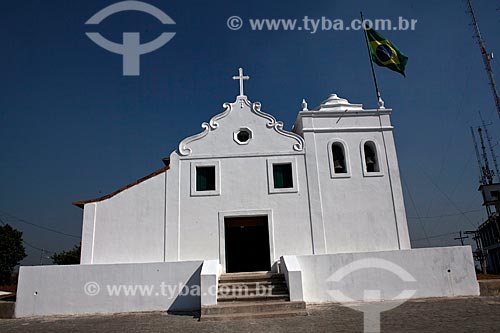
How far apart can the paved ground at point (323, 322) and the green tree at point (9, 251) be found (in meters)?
31.4

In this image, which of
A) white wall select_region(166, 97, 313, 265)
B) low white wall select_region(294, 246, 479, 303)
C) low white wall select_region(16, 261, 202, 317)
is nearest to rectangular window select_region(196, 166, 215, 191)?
white wall select_region(166, 97, 313, 265)

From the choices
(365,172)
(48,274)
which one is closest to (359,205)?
(365,172)

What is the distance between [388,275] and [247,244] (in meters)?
5.30

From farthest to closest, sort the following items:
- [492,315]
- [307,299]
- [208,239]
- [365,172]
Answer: [365,172] → [208,239] → [307,299] → [492,315]

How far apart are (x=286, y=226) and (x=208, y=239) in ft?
9.89

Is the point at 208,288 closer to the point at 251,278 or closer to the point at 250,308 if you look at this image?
the point at 250,308

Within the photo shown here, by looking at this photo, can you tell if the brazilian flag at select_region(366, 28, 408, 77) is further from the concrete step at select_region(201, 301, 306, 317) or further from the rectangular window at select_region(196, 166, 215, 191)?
the concrete step at select_region(201, 301, 306, 317)

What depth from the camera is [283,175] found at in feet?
49.4

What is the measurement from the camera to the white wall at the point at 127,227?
13.9 m

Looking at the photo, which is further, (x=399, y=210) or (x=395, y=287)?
(x=399, y=210)

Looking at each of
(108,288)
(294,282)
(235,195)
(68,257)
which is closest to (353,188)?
(235,195)

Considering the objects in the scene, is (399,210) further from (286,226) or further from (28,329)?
(28,329)

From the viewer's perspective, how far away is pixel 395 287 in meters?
12.3

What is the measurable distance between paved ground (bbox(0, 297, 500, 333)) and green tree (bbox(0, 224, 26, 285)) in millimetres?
31424
